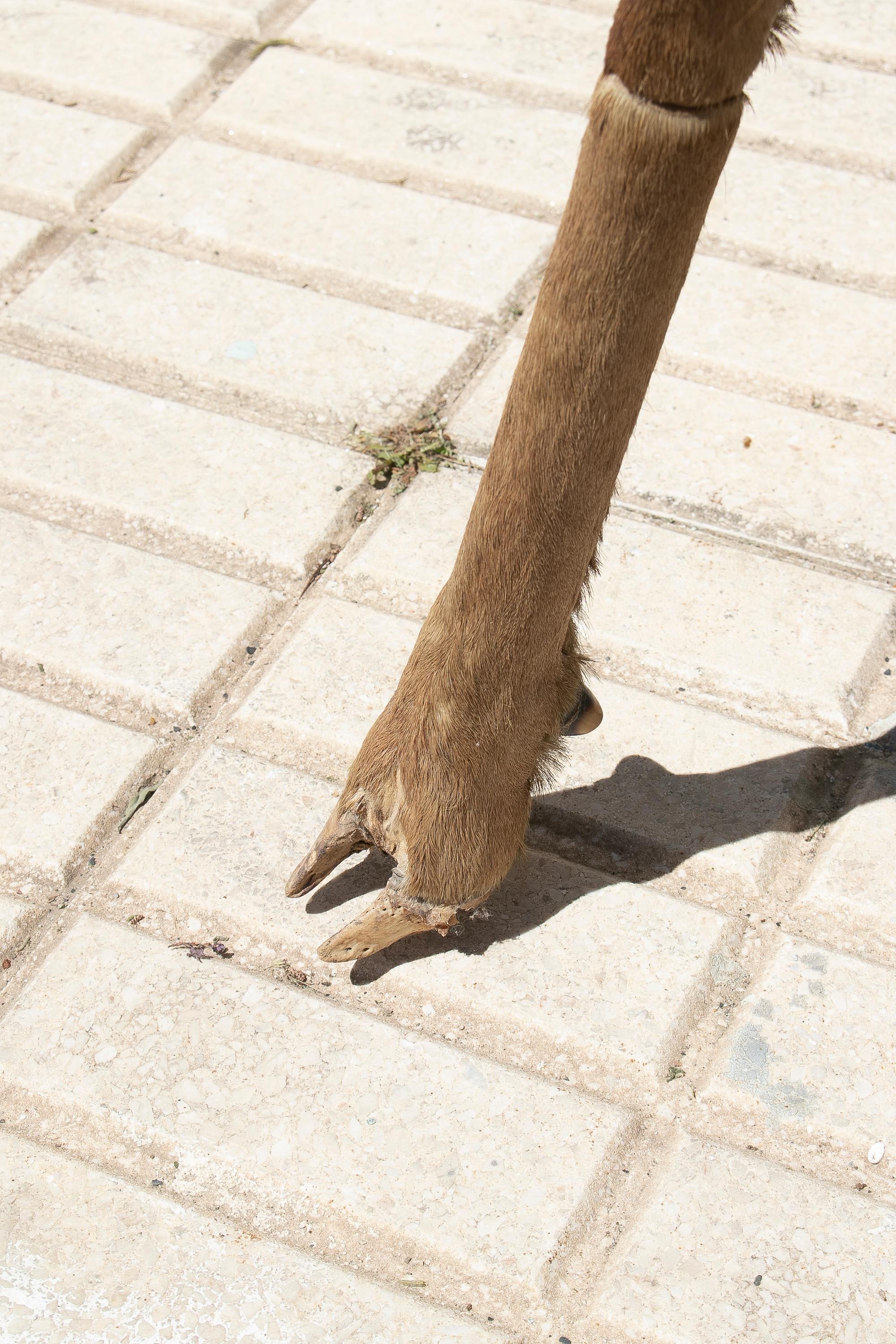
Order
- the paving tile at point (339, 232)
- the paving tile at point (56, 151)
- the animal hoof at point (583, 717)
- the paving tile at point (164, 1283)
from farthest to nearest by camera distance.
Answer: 1. the paving tile at point (56, 151)
2. the paving tile at point (339, 232)
3. the animal hoof at point (583, 717)
4. the paving tile at point (164, 1283)

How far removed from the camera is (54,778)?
2.17 m

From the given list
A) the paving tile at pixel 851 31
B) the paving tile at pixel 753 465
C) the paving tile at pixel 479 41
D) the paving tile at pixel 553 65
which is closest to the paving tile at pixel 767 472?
the paving tile at pixel 753 465

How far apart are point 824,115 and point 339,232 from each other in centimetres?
132

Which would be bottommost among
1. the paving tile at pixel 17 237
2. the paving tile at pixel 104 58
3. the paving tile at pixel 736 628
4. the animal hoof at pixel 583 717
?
the paving tile at pixel 17 237

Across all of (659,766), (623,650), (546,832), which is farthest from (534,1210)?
(623,650)

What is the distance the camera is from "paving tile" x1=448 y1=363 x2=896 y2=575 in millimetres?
2578

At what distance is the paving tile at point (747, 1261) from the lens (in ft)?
5.35

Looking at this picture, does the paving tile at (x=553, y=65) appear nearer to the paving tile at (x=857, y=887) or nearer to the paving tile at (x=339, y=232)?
the paving tile at (x=339, y=232)

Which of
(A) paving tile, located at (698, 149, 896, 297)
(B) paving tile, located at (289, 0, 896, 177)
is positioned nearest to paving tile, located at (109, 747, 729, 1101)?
(A) paving tile, located at (698, 149, 896, 297)

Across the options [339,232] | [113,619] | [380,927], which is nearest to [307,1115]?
[380,927]

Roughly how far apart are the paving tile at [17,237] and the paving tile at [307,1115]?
1813 millimetres

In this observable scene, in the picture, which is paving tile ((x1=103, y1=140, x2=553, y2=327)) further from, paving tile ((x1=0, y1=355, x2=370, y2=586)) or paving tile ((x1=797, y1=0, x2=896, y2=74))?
paving tile ((x1=797, y1=0, x2=896, y2=74))

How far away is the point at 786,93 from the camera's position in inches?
140

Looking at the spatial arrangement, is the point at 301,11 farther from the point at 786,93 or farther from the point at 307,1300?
the point at 307,1300
